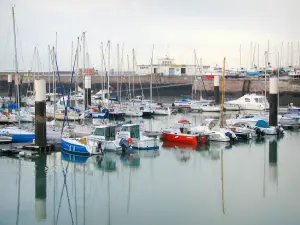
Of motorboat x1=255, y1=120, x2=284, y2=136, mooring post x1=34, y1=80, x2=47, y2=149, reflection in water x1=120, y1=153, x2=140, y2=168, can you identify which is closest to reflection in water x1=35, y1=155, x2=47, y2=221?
mooring post x1=34, y1=80, x2=47, y2=149

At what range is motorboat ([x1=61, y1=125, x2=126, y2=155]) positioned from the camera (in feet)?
86.7

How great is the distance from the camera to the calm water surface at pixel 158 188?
1745 cm

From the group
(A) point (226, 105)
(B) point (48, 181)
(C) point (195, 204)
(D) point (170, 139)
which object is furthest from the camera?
(A) point (226, 105)

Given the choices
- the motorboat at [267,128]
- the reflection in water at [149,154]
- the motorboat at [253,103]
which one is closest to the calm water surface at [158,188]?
the reflection in water at [149,154]

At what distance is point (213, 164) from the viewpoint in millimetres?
26000

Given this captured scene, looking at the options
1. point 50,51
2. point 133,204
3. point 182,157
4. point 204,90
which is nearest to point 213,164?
point 182,157

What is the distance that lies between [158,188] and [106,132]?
7292 mm

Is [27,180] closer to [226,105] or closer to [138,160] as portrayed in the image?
Answer: [138,160]

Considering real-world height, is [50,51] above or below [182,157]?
above

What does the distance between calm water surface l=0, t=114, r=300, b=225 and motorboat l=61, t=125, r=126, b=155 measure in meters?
0.57

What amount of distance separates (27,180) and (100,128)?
6184 mm

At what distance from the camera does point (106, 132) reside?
89.9 feet

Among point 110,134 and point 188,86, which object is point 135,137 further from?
point 188,86

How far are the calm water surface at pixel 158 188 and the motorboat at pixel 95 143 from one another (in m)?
0.57
